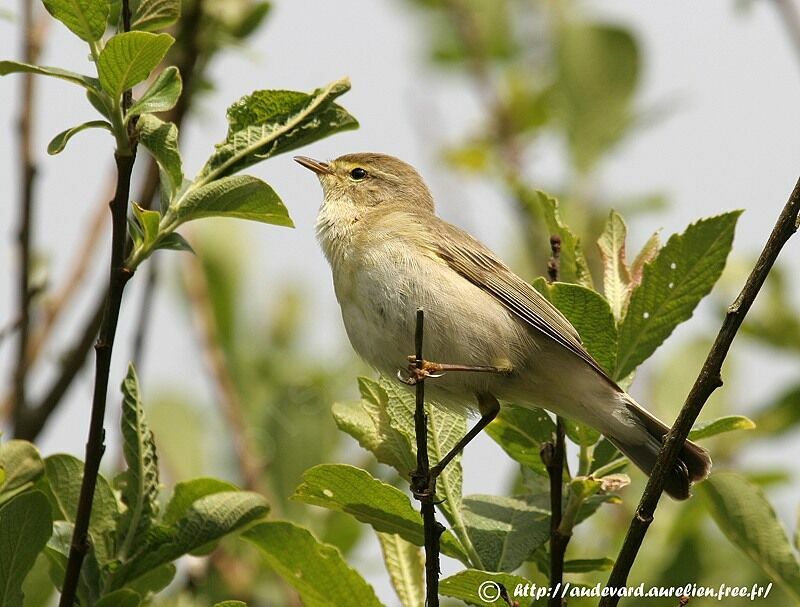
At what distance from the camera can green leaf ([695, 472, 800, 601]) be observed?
296cm

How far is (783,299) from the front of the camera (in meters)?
4.69

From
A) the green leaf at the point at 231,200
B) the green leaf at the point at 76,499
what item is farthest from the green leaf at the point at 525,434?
the green leaf at the point at 76,499

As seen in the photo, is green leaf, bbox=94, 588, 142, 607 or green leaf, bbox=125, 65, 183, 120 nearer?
green leaf, bbox=125, 65, 183, 120

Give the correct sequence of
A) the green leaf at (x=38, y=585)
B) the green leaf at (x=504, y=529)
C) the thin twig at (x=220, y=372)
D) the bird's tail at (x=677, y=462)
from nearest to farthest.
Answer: the green leaf at (x=504, y=529) < the green leaf at (x=38, y=585) < the bird's tail at (x=677, y=462) < the thin twig at (x=220, y=372)

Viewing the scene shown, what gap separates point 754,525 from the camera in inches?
117

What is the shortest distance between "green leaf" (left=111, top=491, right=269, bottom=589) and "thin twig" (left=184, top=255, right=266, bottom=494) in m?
1.52

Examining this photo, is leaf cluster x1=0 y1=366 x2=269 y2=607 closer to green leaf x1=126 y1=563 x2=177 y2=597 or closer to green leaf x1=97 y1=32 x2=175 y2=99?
green leaf x1=126 y1=563 x2=177 y2=597

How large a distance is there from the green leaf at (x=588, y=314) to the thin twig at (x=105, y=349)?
1.10m

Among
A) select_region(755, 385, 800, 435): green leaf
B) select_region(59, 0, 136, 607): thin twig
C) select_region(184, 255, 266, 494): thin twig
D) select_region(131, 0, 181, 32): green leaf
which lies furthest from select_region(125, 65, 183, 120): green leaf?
select_region(755, 385, 800, 435): green leaf

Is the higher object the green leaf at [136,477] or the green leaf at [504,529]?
the green leaf at [504,529]

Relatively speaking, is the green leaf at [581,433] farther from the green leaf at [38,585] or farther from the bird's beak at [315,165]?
the bird's beak at [315,165]

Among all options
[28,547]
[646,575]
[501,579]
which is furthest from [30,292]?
[646,575]

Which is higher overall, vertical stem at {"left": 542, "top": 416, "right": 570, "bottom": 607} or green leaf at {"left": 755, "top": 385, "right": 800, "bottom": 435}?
green leaf at {"left": 755, "top": 385, "right": 800, "bottom": 435}

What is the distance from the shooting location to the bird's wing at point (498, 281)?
372cm
